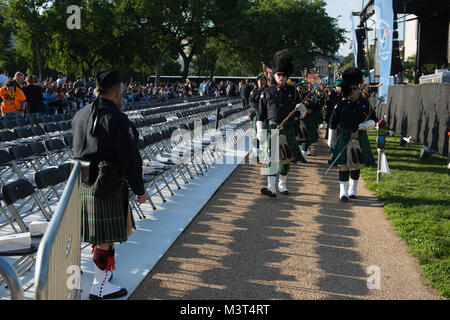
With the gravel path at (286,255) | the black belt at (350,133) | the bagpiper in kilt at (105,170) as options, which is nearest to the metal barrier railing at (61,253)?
the bagpiper in kilt at (105,170)

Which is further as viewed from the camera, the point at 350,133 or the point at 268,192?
the point at 268,192

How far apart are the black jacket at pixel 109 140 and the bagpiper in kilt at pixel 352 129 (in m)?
4.16

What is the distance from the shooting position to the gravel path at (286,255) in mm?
3904

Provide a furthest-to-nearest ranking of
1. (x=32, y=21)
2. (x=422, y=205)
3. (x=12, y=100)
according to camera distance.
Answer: (x=32, y=21) → (x=12, y=100) → (x=422, y=205)

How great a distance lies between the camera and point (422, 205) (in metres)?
6.66

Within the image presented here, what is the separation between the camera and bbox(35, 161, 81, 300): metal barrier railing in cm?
184

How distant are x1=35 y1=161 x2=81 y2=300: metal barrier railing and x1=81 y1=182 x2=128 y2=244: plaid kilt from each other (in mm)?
410

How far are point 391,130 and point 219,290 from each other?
1397cm

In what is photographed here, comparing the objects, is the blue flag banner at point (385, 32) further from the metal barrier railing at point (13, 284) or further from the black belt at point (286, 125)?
the metal barrier railing at point (13, 284)

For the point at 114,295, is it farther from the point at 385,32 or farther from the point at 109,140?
the point at 385,32

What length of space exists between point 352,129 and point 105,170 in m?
4.56

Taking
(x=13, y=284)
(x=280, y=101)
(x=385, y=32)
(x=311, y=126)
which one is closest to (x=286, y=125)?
(x=280, y=101)

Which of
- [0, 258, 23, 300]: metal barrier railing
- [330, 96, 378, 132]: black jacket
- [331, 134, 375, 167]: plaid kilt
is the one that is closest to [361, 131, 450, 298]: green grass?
[331, 134, 375, 167]: plaid kilt
